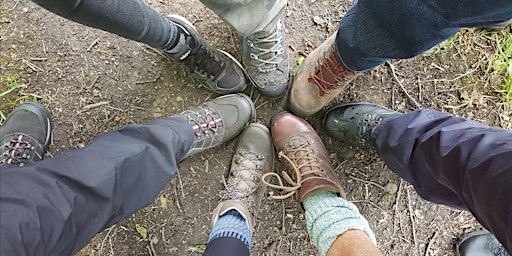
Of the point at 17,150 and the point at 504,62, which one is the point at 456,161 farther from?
the point at 17,150

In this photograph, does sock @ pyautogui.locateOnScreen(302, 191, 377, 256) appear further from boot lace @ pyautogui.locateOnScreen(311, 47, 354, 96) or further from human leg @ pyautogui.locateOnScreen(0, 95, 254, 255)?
human leg @ pyautogui.locateOnScreen(0, 95, 254, 255)

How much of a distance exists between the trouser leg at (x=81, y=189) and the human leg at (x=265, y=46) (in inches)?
15.6

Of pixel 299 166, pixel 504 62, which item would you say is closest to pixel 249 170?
pixel 299 166

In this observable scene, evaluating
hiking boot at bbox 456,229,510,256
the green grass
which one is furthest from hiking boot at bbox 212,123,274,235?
the green grass

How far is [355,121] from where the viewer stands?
1.61 metres

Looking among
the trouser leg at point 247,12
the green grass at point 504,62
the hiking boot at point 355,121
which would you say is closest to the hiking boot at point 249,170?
the hiking boot at point 355,121

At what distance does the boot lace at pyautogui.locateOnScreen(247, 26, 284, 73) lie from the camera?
5.06ft

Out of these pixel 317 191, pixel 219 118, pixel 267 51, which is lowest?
pixel 317 191

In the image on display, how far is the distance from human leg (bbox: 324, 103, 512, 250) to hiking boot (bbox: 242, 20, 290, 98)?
0.33m

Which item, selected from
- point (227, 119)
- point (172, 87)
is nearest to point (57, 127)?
point (172, 87)

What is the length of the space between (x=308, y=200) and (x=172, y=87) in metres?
0.66

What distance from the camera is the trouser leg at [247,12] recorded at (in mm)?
1195

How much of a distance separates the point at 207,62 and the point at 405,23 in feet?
2.62

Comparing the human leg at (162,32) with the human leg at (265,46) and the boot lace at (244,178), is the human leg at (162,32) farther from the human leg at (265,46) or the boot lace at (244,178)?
the boot lace at (244,178)
